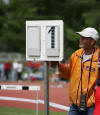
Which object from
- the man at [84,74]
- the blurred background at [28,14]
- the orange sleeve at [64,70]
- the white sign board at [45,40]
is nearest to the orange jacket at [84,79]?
the man at [84,74]

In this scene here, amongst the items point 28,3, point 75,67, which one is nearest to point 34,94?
point 75,67

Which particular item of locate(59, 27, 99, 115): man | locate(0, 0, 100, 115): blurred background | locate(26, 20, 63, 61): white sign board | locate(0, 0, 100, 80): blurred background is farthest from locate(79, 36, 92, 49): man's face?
locate(0, 0, 100, 80): blurred background

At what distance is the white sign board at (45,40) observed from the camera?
537 cm

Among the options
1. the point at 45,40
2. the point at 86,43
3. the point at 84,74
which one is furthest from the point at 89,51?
the point at 45,40

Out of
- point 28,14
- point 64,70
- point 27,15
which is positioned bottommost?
point 64,70

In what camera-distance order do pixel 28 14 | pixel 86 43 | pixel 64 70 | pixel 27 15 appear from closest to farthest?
pixel 86 43 < pixel 64 70 < pixel 27 15 < pixel 28 14

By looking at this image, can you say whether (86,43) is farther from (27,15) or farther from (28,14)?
(28,14)

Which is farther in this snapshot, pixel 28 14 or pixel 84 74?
pixel 28 14

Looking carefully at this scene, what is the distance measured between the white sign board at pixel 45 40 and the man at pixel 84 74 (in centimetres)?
29

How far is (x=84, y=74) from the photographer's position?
5.39m

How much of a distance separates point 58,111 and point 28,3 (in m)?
42.3

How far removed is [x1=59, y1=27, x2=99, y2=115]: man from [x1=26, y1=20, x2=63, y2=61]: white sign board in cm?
29

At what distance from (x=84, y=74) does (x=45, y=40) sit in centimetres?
71

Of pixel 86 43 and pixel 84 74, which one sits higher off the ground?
pixel 86 43
